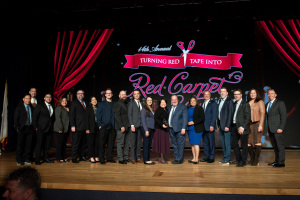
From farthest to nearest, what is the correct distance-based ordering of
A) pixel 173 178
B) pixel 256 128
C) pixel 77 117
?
pixel 77 117, pixel 256 128, pixel 173 178

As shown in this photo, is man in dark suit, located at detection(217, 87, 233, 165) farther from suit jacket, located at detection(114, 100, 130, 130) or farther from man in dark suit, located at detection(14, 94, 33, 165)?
man in dark suit, located at detection(14, 94, 33, 165)

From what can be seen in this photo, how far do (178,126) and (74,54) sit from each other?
411 cm

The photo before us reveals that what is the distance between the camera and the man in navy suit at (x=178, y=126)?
437cm

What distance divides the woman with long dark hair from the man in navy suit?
1.18 metres

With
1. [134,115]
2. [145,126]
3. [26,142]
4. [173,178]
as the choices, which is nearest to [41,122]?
[26,142]

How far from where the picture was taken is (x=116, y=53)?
22.5ft

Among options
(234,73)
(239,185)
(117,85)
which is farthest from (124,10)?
(239,185)

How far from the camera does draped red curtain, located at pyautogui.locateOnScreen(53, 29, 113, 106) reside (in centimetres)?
660

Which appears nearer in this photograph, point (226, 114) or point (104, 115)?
point (226, 114)

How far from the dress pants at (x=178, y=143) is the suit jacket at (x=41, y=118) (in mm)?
2290

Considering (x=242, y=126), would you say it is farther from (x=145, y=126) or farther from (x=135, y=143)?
(x=135, y=143)

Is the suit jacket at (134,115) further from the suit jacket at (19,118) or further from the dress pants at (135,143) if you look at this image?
the suit jacket at (19,118)

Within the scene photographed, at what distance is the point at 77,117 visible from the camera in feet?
14.6

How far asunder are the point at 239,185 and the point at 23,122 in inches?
145
